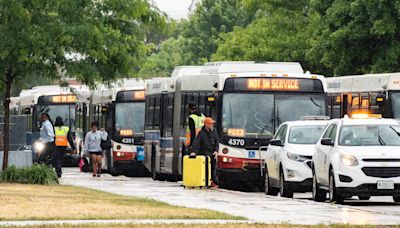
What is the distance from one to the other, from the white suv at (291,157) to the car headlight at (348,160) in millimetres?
3187

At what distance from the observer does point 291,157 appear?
92.2ft

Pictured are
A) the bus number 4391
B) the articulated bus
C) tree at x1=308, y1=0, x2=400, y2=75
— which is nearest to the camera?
the bus number 4391

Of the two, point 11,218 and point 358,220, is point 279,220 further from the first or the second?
point 11,218

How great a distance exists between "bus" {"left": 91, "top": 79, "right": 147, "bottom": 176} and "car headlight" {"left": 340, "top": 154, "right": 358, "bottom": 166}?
19370 millimetres

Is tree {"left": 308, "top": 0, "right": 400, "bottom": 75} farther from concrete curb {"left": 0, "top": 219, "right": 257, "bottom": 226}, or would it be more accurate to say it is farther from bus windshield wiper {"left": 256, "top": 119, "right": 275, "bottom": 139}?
concrete curb {"left": 0, "top": 219, "right": 257, "bottom": 226}

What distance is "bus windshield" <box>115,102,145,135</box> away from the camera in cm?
4466

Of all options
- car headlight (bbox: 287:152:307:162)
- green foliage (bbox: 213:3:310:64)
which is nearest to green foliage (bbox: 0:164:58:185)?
car headlight (bbox: 287:152:307:162)

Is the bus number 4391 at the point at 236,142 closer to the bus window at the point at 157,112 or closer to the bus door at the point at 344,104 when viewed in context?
the bus door at the point at 344,104

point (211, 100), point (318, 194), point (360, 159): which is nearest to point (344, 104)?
point (211, 100)

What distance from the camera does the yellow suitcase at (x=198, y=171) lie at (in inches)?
1209

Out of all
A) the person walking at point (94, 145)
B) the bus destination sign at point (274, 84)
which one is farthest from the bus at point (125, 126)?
the bus destination sign at point (274, 84)

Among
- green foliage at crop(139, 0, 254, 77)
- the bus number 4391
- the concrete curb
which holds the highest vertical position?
green foliage at crop(139, 0, 254, 77)

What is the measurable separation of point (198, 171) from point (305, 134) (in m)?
2.99

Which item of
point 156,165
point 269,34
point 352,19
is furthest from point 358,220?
point 269,34
